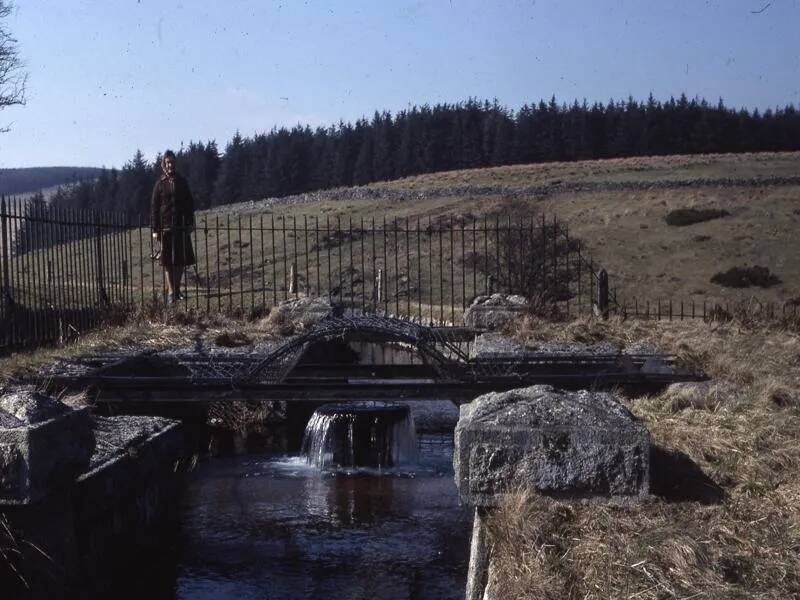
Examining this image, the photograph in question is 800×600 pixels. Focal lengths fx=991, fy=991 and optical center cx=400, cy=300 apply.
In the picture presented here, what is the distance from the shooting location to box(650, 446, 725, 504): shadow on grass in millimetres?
4391

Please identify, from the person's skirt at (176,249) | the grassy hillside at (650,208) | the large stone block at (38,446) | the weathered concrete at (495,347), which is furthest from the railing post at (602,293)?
the grassy hillside at (650,208)

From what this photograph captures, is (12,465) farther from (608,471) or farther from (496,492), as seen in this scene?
(608,471)

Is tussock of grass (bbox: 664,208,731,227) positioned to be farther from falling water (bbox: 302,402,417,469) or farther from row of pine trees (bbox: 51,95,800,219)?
row of pine trees (bbox: 51,95,800,219)

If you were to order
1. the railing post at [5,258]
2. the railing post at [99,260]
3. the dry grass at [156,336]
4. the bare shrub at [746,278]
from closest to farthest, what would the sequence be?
the dry grass at [156,336], the railing post at [5,258], the railing post at [99,260], the bare shrub at [746,278]

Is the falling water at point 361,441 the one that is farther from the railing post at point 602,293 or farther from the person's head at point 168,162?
the railing post at point 602,293

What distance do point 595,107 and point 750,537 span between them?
10128cm

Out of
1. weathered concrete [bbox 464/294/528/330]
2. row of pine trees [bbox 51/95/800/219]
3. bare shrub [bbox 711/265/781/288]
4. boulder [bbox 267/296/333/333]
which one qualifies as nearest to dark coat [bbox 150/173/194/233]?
boulder [bbox 267/296/333/333]

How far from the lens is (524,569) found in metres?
3.73

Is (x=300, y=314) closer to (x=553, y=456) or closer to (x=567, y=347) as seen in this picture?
(x=567, y=347)

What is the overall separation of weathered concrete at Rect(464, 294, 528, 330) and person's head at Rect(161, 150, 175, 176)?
4.49m

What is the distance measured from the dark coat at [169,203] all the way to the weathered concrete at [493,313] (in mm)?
4181

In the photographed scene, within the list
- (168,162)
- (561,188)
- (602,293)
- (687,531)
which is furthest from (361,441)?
(561,188)

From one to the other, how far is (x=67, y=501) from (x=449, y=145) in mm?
95180

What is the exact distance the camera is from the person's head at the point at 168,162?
1302 centimetres
